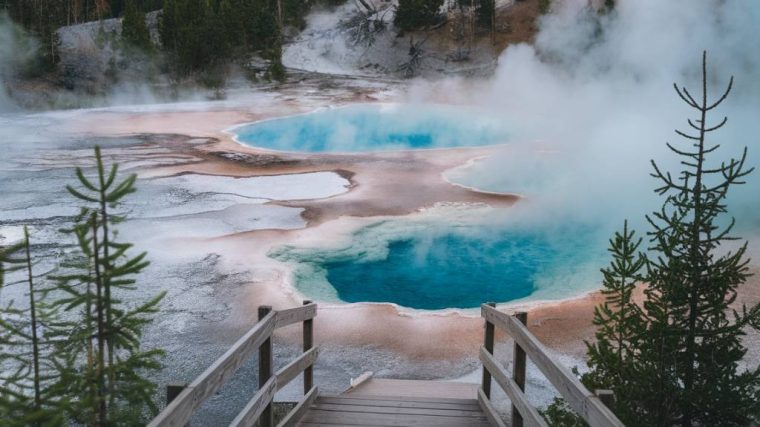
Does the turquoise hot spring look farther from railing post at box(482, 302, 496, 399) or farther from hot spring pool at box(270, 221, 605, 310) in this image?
railing post at box(482, 302, 496, 399)

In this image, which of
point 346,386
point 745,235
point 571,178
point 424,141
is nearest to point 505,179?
point 571,178

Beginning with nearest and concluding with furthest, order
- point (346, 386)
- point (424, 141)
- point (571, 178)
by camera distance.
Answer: point (346, 386) < point (571, 178) < point (424, 141)

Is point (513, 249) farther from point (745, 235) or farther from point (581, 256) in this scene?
point (745, 235)

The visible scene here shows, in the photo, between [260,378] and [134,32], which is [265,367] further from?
[134,32]

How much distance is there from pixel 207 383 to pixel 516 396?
142cm

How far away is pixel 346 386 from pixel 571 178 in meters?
8.74

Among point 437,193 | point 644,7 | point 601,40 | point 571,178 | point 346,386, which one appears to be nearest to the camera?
point 346,386

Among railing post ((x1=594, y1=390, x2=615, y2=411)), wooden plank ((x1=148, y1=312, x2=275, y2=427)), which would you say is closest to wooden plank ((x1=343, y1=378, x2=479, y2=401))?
wooden plank ((x1=148, y1=312, x2=275, y2=427))

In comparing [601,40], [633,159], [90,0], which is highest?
[90,0]

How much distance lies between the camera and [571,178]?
13.1 meters

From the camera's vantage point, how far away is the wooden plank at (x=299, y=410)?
3436mm

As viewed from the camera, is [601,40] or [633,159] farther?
[601,40]

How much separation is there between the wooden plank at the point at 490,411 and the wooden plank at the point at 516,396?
181 millimetres

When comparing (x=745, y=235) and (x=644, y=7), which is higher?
(x=644, y=7)
